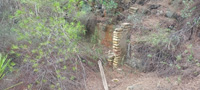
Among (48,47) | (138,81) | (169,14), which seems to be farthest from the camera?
(169,14)

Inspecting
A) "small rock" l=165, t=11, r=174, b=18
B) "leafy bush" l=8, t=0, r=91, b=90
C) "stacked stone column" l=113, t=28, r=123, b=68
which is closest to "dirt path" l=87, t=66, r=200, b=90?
"stacked stone column" l=113, t=28, r=123, b=68

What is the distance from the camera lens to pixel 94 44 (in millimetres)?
7695

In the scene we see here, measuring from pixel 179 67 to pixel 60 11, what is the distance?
299 centimetres

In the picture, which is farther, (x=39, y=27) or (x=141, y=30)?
(x=141, y=30)

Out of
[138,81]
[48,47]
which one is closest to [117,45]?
[138,81]

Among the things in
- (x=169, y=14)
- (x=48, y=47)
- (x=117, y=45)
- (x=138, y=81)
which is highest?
(x=169, y=14)

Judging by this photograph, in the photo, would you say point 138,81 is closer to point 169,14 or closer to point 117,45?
Answer: point 117,45

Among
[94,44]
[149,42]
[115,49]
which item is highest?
[149,42]

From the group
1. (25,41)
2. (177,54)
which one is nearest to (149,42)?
(177,54)

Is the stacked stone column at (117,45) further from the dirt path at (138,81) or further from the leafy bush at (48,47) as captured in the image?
the leafy bush at (48,47)

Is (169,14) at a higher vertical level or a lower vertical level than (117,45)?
higher

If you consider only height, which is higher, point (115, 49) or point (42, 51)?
point (42, 51)

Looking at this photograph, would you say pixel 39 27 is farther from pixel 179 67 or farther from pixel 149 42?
pixel 179 67

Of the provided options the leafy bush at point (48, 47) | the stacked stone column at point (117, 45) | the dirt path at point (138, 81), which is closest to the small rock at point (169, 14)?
the stacked stone column at point (117, 45)
